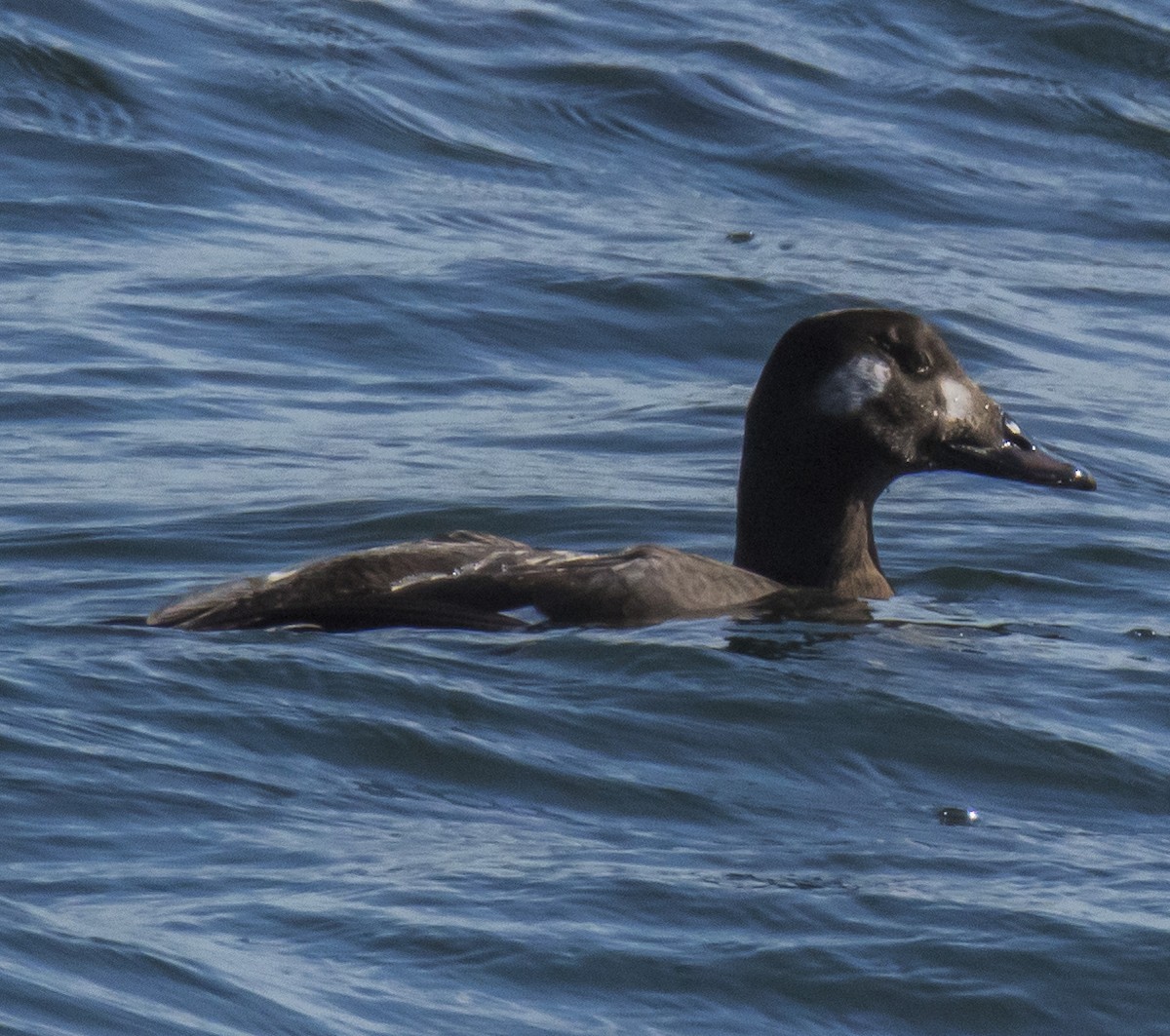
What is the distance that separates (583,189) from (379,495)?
5.75 m

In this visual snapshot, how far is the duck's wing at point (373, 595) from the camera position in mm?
6594

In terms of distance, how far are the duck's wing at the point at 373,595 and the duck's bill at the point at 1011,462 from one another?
1.64 metres

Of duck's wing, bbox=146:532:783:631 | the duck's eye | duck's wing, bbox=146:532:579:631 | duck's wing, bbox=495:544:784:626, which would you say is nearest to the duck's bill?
the duck's eye

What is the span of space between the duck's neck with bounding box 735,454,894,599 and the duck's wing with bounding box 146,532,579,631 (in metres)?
1.01

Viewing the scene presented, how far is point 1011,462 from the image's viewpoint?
26.2 feet

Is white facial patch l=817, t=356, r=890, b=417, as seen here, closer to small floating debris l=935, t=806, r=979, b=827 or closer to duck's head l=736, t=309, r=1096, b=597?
duck's head l=736, t=309, r=1096, b=597

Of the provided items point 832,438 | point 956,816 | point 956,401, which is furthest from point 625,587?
point 956,401

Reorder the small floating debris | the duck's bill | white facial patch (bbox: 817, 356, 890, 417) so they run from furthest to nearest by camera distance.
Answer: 1. the duck's bill
2. white facial patch (bbox: 817, 356, 890, 417)
3. the small floating debris

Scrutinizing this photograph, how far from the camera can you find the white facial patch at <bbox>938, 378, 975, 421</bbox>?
308 inches

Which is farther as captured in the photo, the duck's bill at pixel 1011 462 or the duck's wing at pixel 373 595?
the duck's bill at pixel 1011 462

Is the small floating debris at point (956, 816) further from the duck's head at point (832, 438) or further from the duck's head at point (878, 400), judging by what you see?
the duck's head at point (878, 400)

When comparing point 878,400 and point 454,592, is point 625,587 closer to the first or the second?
point 454,592

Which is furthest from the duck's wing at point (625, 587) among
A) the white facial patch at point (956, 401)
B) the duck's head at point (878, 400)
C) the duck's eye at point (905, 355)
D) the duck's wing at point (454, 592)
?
the white facial patch at point (956, 401)

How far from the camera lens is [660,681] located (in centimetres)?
628
